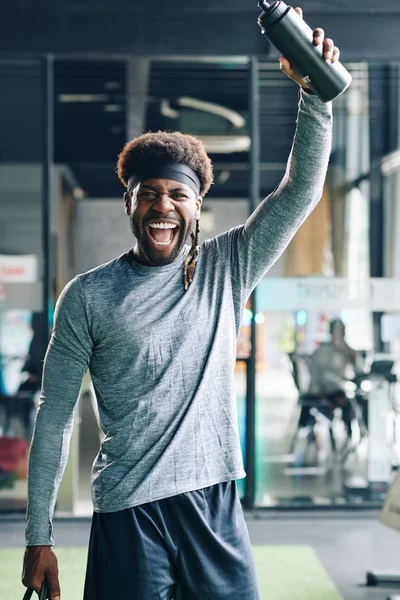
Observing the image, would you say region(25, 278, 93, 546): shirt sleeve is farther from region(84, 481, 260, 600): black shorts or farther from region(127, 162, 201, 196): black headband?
region(127, 162, 201, 196): black headband

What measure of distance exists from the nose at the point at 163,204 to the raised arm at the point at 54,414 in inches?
9.6

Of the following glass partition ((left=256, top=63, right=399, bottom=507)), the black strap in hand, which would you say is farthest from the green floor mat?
the black strap in hand

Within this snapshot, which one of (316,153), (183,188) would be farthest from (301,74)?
(183,188)

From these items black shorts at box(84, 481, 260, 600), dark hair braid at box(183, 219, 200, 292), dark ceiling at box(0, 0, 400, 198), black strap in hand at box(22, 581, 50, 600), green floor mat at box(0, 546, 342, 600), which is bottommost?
green floor mat at box(0, 546, 342, 600)

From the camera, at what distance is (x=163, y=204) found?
1742mm

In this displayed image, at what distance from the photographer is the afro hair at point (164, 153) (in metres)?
1.78

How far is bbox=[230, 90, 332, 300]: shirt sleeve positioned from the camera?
1643mm

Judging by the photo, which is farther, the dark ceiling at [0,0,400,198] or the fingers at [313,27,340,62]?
the dark ceiling at [0,0,400,198]

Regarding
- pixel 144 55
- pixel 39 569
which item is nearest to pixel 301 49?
pixel 39 569

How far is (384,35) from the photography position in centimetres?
512

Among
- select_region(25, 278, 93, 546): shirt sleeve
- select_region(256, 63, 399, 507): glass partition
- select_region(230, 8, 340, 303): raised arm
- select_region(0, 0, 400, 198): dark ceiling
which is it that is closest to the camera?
select_region(230, 8, 340, 303): raised arm

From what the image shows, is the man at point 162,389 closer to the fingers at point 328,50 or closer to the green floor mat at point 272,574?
the fingers at point 328,50

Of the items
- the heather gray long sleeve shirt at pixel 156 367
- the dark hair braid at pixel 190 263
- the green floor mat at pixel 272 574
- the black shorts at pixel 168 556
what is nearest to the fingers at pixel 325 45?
the heather gray long sleeve shirt at pixel 156 367

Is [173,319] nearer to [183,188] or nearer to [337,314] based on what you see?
[183,188]
